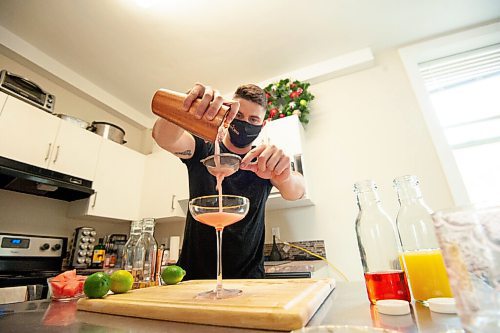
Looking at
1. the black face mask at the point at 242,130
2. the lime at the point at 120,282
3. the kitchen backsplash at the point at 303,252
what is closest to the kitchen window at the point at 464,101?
the kitchen backsplash at the point at 303,252

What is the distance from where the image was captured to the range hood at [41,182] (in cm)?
173

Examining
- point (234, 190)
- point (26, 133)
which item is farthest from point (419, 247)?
point (26, 133)

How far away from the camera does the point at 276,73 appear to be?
108 inches

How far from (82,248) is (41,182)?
76 centimetres

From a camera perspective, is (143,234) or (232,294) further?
(143,234)

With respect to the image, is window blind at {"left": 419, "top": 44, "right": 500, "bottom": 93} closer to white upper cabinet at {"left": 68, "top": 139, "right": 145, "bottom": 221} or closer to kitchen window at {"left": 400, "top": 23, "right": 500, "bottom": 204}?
kitchen window at {"left": 400, "top": 23, "right": 500, "bottom": 204}

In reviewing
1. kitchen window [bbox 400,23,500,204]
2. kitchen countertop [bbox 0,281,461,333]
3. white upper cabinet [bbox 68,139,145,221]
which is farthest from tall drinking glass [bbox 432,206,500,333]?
white upper cabinet [bbox 68,139,145,221]

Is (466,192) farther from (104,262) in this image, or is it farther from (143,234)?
(104,262)

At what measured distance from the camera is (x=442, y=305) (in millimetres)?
431

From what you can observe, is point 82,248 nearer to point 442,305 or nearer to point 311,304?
point 311,304

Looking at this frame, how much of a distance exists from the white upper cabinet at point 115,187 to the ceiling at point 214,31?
0.85 metres

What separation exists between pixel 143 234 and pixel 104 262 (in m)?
1.90

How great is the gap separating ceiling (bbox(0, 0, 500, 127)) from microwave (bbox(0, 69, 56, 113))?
45 centimetres

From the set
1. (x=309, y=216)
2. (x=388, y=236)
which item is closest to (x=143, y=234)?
(x=388, y=236)
